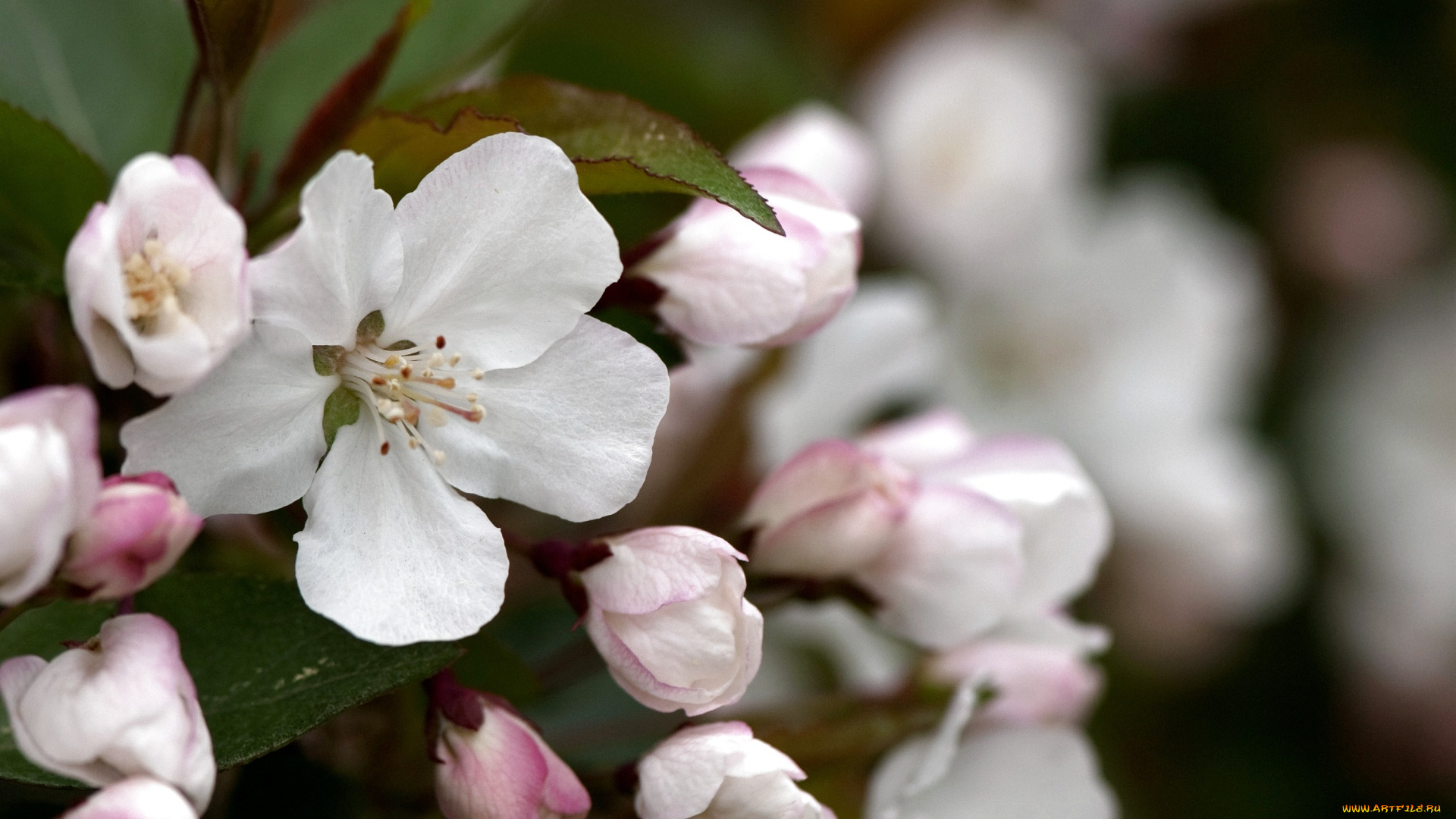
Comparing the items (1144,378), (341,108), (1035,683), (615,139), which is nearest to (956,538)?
(1035,683)

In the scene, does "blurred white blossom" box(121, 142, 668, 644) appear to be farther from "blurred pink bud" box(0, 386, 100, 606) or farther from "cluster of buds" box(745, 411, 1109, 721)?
"cluster of buds" box(745, 411, 1109, 721)

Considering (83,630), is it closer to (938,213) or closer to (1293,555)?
(938,213)

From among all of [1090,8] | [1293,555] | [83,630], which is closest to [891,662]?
[83,630]

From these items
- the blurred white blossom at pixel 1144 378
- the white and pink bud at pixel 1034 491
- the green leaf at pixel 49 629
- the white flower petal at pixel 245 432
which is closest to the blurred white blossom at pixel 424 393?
the white flower petal at pixel 245 432

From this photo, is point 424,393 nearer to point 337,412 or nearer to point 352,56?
point 337,412

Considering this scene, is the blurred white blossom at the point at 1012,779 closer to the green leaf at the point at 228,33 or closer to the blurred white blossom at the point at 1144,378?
the green leaf at the point at 228,33

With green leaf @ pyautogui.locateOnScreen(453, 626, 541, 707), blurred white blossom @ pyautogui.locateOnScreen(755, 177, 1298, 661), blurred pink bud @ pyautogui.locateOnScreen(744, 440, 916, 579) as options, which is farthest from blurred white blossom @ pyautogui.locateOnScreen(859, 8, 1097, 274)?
green leaf @ pyautogui.locateOnScreen(453, 626, 541, 707)
